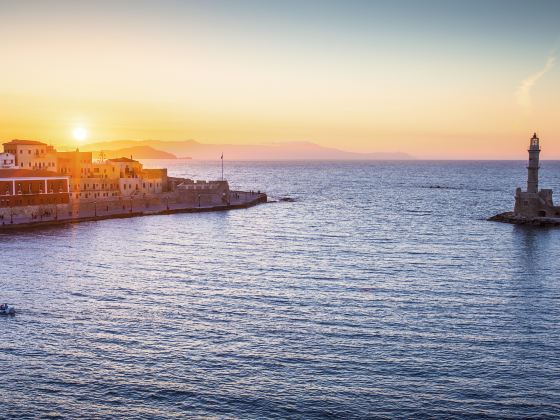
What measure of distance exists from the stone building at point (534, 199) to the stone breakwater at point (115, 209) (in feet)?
156

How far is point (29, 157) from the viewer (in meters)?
107

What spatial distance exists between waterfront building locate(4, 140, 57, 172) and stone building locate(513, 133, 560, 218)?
7810 centimetres

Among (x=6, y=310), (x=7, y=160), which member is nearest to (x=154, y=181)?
(x=7, y=160)

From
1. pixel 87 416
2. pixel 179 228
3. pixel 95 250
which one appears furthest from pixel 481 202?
pixel 87 416

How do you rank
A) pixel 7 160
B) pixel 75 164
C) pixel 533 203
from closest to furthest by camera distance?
1. pixel 533 203
2. pixel 7 160
3. pixel 75 164

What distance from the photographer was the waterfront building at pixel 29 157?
10631cm

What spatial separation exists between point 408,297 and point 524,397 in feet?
49.1

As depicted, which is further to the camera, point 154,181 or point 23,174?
point 154,181

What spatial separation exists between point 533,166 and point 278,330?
6297 centimetres

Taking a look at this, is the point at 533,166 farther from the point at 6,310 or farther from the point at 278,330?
the point at 6,310

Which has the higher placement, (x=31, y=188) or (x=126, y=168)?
(x=126, y=168)

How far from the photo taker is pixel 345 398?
23750mm

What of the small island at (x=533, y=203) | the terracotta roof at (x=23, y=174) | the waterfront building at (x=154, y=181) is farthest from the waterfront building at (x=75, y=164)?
the small island at (x=533, y=203)

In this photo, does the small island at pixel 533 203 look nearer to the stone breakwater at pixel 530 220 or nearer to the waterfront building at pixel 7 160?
the stone breakwater at pixel 530 220
